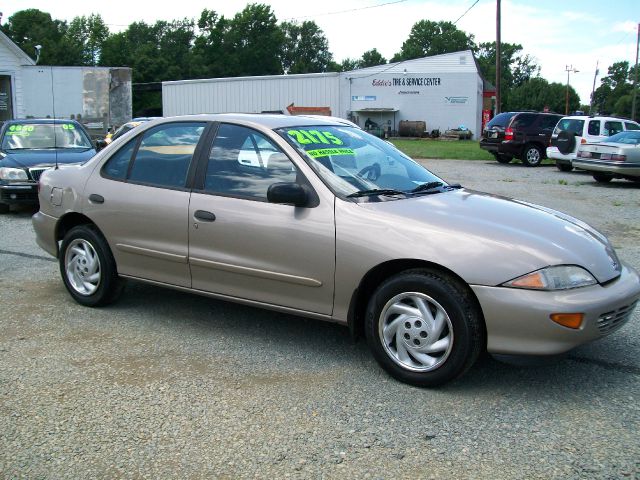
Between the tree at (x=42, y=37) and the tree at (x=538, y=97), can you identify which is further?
the tree at (x=538, y=97)

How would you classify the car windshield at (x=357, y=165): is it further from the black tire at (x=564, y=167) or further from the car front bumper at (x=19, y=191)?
the black tire at (x=564, y=167)

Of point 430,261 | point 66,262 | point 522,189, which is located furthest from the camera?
point 522,189

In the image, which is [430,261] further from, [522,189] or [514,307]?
[522,189]

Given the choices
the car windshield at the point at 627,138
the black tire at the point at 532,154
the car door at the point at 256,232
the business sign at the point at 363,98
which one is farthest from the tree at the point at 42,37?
the car door at the point at 256,232

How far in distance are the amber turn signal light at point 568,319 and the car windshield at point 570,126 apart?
17729 millimetres

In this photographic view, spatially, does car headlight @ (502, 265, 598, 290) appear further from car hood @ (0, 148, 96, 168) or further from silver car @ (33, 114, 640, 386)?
car hood @ (0, 148, 96, 168)

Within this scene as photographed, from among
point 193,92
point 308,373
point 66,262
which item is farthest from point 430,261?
point 193,92

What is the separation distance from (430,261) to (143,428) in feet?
5.72

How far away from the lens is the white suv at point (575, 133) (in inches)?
758

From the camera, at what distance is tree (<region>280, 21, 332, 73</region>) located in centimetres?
10731

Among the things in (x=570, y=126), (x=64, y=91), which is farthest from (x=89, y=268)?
(x=64, y=91)

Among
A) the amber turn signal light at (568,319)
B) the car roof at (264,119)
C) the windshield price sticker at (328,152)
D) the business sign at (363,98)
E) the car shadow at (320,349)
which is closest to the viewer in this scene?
the amber turn signal light at (568,319)

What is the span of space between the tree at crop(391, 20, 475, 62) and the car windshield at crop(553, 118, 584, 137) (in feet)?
306

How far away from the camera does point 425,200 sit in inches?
165
